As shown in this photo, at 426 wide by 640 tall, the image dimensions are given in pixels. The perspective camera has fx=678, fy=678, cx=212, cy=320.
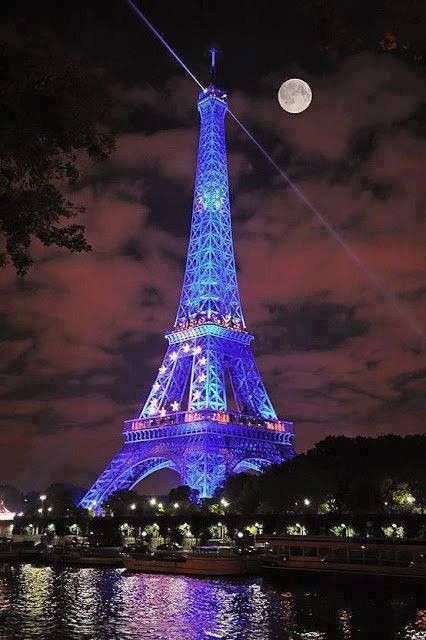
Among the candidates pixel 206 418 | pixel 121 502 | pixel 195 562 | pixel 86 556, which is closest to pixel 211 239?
pixel 206 418

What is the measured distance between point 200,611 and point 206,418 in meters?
46.5

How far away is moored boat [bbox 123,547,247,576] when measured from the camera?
5219cm

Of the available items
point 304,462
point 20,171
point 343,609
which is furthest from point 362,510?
point 20,171

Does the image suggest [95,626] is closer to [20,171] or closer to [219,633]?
[219,633]

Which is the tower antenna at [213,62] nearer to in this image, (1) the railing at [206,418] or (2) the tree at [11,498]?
(1) the railing at [206,418]

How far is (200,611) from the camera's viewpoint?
116 ft

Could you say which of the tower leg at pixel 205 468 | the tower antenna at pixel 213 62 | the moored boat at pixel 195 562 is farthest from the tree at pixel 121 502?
the tower antenna at pixel 213 62

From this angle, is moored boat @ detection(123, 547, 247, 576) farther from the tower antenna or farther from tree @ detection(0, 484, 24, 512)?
tree @ detection(0, 484, 24, 512)

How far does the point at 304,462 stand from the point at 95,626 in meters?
42.3

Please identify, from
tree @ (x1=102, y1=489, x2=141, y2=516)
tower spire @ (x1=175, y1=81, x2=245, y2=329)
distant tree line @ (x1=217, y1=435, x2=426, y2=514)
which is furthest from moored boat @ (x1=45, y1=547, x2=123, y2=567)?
tower spire @ (x1=175, y1=81, x2=245, y2=329)

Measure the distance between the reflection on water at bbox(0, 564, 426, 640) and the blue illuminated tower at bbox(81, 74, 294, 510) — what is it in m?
31.5

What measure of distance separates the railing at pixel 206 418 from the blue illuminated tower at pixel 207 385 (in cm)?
13

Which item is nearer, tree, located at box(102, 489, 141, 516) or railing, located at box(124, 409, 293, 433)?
tree, located at box(102, 489, 141, 516)

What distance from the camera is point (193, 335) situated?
302 ft
